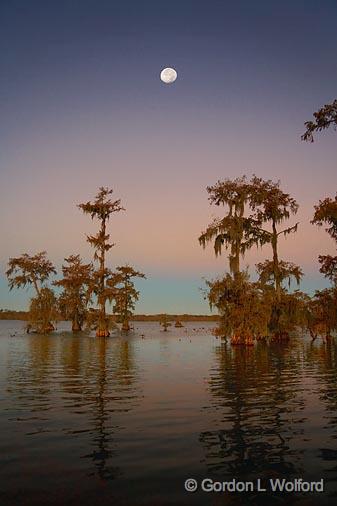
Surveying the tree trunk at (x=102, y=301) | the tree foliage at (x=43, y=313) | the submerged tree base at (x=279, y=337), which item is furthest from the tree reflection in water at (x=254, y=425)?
the tree foliage at (x=43, y=313)

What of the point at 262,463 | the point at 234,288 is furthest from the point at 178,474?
the point at 234,288

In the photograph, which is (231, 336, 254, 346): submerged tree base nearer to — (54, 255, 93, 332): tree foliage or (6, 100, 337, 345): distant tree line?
(6, 100, 337, 345): distant tree line

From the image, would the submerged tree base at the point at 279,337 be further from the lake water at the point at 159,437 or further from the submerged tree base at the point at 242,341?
the lake water at the point at 159,437

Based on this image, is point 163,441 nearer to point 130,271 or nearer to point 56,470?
point 56,470

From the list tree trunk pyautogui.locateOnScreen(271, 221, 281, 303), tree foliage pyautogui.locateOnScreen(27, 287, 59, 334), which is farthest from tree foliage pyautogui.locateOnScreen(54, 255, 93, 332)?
tree trunk pyautogui.locateOnScreen(271, 221, 281, 303)

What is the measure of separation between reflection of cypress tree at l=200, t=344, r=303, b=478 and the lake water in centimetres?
3

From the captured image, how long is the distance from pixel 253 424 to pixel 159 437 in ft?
8.17

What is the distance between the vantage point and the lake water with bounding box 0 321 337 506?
647 centimetres

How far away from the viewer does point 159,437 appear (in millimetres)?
9328

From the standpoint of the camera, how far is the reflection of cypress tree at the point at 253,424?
755cm

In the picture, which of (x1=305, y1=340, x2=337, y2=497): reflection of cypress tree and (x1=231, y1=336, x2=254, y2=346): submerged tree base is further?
(x1=231, y1=336, x2=254, y2=346): submerged tree base

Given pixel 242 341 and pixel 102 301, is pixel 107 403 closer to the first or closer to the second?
pixel 242 341

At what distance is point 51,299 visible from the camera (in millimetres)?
62062

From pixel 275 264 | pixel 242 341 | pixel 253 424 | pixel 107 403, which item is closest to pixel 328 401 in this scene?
pixel 253 424
